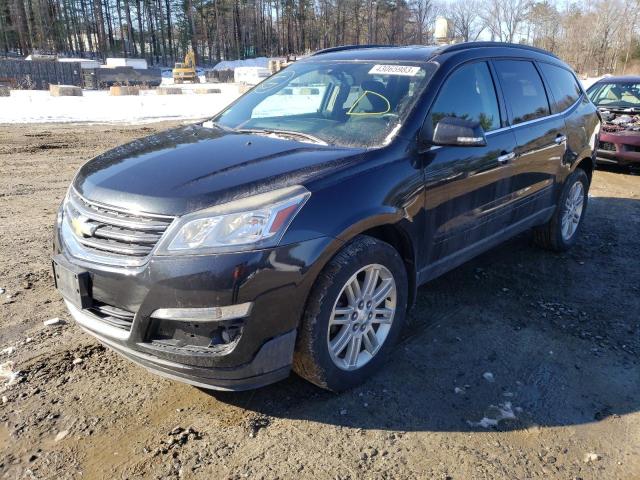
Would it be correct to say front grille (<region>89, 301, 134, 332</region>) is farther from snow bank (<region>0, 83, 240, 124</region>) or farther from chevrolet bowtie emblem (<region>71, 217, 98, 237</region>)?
snow bank (<region>0, 83, 240, 124</region>)

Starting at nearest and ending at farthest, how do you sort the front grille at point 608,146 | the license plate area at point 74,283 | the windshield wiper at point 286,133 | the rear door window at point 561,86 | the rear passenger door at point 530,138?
the license plate area at point 74,283 < the windshield wiper at point 286,133 < the rear passenger door at point 530,138 < the rear door window at point 561,86 < the front grille at point 608,146

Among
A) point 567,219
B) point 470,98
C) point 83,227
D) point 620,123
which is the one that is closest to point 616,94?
point 620,123

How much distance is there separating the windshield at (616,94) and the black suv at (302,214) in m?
7.06

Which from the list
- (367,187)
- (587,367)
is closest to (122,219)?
(367,187)

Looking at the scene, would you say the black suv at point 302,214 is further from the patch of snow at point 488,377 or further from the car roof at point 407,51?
the patch of snow at point 488,377

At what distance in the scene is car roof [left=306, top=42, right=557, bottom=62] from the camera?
3.74 meters

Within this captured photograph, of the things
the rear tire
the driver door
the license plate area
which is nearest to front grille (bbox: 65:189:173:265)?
the license plate area

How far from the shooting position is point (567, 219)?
5.39 meters

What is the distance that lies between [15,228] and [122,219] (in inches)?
151

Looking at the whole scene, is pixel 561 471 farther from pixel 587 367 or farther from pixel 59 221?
pixel 59 221

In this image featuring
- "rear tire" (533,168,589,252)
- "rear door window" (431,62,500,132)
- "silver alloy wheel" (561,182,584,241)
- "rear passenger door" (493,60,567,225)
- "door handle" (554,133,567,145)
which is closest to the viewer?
"rear door window" (431,62,500,132)

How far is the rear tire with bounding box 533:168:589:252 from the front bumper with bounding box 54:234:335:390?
338cm

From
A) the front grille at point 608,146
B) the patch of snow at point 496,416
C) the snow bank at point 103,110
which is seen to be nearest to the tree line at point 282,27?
the snow bank at point 103,110

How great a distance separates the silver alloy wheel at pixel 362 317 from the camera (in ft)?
9.35
